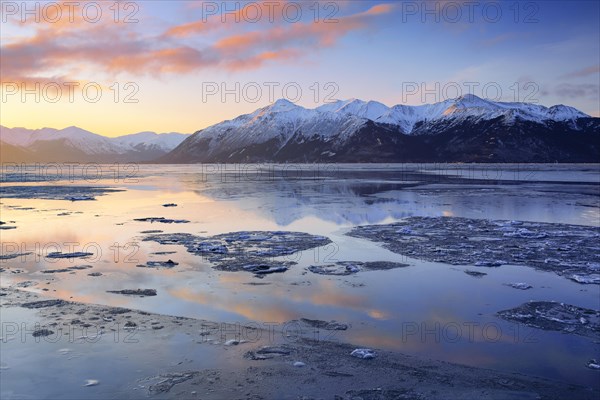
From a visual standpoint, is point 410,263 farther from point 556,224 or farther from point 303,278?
point 556,224

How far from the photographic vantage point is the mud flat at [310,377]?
28.7 ft

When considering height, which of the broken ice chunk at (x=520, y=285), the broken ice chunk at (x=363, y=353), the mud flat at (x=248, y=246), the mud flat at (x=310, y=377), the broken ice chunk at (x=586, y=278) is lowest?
the mud flat at (x=310, y=377)

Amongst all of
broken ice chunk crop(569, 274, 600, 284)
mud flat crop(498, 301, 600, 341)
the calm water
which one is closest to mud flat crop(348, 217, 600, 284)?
broken ice chunk crop(569, 274, 600, 284)

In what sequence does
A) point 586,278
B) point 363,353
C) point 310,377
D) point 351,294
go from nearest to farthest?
point 310,377 < point 363,353 < point 351,294 < point 586,278

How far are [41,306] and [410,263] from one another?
1303 cm

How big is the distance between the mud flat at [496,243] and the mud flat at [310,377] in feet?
30.1

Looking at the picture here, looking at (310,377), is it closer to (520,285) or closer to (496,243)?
(520,285)

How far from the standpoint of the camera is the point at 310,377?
9438 mm

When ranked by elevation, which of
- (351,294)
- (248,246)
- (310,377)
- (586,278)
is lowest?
(310,377)

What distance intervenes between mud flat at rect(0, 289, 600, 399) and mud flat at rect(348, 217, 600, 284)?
30.1 ft

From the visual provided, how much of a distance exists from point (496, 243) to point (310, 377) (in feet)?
55.5

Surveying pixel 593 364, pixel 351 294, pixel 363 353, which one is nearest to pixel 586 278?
pixel 593 364

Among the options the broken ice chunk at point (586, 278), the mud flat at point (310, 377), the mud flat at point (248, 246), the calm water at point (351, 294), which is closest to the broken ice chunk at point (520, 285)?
the calm water at point (351, 294)

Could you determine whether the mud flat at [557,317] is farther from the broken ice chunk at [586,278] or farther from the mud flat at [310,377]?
the mud flat at [310,377]
